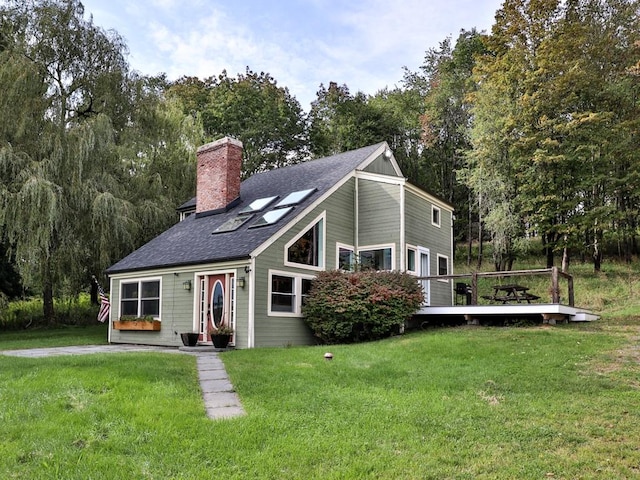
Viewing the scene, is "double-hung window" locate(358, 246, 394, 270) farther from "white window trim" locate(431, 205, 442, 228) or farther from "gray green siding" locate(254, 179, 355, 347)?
"white window trim" locate(431, 205, 442, 228)

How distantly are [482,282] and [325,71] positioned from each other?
59.9ft

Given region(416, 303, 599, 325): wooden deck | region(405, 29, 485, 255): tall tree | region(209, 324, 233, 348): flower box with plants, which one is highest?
region(405, 29, 485, 255): tall tree

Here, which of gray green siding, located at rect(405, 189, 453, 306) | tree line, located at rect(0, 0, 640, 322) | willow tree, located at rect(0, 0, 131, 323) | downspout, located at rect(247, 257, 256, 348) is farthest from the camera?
tree line, located at rect(0, 0, 640, 322)

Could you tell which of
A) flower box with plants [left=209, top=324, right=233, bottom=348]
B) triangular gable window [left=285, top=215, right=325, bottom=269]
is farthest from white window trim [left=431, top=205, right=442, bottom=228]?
flower box with plants [left=209, top=324, right=233, bottom=348]

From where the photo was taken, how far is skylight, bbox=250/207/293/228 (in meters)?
13.8

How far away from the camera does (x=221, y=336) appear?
1216cm

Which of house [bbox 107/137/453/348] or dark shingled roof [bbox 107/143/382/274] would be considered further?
dark shingled roof [bbox 107/143/382/274]

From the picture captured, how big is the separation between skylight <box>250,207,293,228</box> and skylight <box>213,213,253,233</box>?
28.9 inches

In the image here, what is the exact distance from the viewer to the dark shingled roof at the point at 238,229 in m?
13.3

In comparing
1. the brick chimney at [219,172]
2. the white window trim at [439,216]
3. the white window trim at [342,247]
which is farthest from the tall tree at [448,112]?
the brick chimney at [219,172]

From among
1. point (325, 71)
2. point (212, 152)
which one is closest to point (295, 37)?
point (212, 152)

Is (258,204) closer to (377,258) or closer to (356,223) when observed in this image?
(356,223)

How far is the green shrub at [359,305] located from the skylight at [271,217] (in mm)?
1961

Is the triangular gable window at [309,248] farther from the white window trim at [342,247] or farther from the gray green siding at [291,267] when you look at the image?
the white window trim at [342,247]
